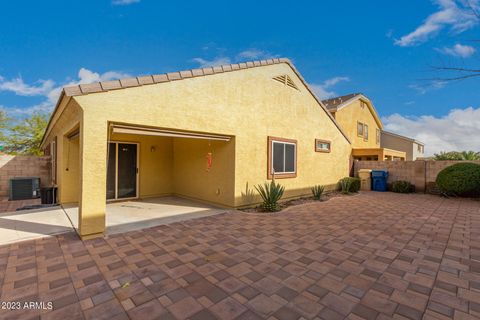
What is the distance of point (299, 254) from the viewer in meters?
4.07

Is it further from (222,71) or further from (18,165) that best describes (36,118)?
(222,71)

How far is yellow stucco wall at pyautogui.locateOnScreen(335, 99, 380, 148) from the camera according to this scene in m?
19.6

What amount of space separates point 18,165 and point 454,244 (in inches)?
603

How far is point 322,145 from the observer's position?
11586 mm

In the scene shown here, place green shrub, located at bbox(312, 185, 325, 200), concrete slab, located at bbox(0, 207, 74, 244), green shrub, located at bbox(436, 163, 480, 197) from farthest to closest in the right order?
1. green shrub, located at bbox(436, 163, 480, 197)
2. green shrub, located at bbox(312, 185, 325, 200)
3. concrete slab, located at bbox(0, 207, 74, 244)

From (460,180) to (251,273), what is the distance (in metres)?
13.0

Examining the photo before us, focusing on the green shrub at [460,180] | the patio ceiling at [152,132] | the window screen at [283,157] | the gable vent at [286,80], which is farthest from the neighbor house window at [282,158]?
the green shrub at [460,180]

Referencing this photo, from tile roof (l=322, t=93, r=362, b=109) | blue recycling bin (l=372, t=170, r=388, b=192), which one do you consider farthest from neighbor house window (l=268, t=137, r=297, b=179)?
tile roof (l=322, t=93, r=362, b=109)

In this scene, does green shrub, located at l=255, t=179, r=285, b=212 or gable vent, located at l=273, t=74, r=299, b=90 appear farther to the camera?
gable vent, located at l=273, t=74, r=299, b=90

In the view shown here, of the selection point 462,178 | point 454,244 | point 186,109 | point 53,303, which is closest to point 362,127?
point 462,178

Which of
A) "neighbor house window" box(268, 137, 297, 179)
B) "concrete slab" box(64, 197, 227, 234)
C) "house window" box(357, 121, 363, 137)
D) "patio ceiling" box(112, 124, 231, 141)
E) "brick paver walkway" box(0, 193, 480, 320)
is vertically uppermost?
"house window" box(357, 121, 363, 137)

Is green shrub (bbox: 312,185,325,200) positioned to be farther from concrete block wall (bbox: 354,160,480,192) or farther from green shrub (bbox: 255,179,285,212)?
concrete block wall (bbox: 354,160,480,192)

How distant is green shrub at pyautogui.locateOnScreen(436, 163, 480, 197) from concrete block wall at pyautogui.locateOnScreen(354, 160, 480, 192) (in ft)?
3.03

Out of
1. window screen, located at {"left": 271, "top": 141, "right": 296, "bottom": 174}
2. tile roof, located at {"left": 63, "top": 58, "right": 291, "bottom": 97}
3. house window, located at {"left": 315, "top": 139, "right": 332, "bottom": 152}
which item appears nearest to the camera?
tile roof, located at {"left": 63, "top": 58, "right": 291, "bottom": 97}
